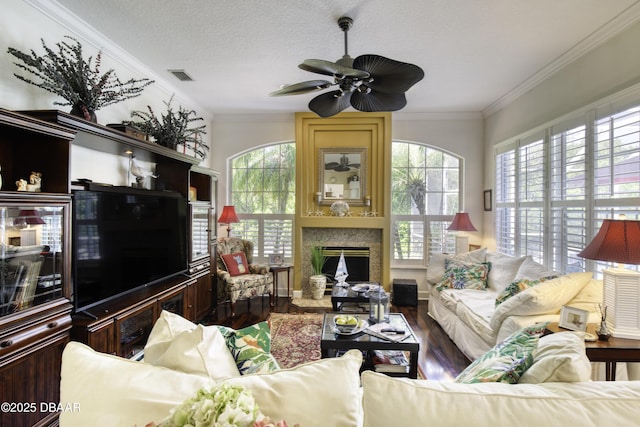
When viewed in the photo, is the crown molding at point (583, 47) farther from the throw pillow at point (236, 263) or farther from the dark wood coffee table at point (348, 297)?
the throw pillow at point (236, 263)

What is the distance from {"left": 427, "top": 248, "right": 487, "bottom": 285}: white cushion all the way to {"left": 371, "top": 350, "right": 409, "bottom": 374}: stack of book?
5.91 feet

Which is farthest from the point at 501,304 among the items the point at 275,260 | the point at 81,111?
the point at 81,111

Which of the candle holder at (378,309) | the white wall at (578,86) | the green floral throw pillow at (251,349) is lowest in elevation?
the candle holder at (378,309)

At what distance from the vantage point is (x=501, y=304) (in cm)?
243

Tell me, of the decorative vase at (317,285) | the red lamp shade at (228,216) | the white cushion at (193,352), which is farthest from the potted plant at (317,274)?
the white cushion at (193,352)

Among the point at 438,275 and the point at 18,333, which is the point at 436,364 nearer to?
the point at 438,275

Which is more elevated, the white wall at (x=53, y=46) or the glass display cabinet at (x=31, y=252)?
the white wall at (x=53, y=46)

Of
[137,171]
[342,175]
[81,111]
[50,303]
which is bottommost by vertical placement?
[50,303]

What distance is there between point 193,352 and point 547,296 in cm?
244

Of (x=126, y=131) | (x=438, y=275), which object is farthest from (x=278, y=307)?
(x=126, y=131)

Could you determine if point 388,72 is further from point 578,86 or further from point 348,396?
point 578,86

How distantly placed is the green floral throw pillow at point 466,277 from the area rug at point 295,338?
1659 millimetres

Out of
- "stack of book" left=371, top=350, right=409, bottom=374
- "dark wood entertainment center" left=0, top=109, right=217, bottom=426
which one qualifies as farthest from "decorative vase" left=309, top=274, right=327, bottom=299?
"dark wood entertainment center" left=0, top=109, right=217, bottom=426

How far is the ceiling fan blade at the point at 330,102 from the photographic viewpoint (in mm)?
2350
